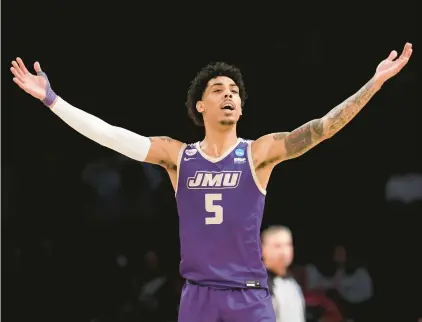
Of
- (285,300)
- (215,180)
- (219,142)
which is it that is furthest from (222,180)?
(285,300)

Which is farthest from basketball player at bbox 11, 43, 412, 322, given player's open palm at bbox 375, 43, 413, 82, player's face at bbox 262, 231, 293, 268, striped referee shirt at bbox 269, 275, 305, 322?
player's face at bbox 262, 231, 293, 268

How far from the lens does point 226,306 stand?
3.80 metres

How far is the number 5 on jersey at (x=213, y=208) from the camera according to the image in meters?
3.92

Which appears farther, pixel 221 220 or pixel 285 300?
pixel 285 300

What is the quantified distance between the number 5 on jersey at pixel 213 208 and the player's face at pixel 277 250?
1.91m

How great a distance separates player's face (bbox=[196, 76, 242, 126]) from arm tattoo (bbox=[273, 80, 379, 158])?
26cm

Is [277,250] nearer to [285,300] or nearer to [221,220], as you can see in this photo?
[285,300]

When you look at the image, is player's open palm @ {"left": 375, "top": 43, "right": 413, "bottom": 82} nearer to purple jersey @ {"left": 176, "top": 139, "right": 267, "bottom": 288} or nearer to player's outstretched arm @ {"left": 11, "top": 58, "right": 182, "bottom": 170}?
purple jersey @ {"left": 176, "top": 139, "right": 267, "bottom": 288}

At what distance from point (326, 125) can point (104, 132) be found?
115 centimetres

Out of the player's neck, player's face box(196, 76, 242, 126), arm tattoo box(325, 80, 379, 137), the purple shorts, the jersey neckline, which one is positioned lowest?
the purple shorts

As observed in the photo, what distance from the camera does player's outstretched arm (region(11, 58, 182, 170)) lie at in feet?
13.4

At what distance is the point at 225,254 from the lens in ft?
12.7

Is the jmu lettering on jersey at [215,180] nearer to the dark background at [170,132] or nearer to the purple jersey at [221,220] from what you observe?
the purple jersey at [221,220]

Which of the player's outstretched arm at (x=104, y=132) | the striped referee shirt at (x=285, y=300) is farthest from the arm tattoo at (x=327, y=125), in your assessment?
the striped referee shirt at (x=285, y=300)
